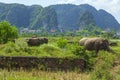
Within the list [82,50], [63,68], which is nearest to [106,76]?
[63,68]

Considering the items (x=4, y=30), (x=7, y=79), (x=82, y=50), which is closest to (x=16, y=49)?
(x=82, y=50)

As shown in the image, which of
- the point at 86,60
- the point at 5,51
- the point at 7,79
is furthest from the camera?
the point at 5,51

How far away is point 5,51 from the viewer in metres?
25.8

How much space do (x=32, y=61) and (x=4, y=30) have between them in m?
20.4

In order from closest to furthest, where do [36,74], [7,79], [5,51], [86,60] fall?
[7,79], [36,74], [86,60], [5,51]

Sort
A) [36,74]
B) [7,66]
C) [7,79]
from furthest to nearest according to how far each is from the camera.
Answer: [7,66], [36,74], [7,79]

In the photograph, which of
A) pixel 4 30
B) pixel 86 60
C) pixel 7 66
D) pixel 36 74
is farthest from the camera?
pixel 4 30

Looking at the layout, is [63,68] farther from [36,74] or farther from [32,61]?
[36,74]

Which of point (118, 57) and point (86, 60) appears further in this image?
point (118, 57)

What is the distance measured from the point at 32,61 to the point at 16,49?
586 centimetres

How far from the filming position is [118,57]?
24812 mm

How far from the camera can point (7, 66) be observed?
65.8 feet

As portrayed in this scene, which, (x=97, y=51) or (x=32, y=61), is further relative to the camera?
(x=97, y=51)

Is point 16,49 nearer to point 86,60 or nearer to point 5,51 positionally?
point 5,51
